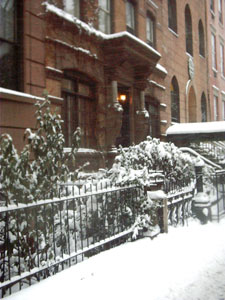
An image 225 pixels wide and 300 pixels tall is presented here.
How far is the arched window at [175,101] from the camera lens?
17.4m

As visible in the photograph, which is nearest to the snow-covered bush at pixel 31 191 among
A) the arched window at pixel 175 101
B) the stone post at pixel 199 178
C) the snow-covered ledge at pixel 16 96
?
the snow-covered ledge at pixel 16 96

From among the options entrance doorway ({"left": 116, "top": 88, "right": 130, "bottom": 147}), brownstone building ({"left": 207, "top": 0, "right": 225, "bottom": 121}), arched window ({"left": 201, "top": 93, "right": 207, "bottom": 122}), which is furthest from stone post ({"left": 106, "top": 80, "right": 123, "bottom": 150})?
brownstone building ({"left": 207, "top": 0, "right": 225, "bottom": 121})

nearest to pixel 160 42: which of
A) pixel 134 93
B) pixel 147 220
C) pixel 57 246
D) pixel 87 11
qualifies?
pixel 134 93

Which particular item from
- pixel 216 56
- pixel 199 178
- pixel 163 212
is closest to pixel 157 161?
pixel 199 178

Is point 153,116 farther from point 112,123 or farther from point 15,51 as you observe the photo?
point 15,51

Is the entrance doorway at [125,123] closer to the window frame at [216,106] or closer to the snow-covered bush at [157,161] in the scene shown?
the snow-covered bush at [157,161]

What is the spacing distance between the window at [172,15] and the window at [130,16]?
510 centimetres

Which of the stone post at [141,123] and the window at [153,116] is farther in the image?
the window at [153,116]

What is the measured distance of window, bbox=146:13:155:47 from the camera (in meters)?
14.7

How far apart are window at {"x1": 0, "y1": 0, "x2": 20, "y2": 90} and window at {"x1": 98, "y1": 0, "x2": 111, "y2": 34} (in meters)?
3.86

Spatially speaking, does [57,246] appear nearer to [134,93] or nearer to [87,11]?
[87,11]

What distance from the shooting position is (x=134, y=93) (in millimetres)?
12828

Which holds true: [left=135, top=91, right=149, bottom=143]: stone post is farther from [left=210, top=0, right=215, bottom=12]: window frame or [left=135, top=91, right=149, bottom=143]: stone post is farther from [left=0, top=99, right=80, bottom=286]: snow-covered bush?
[left=210, top=0, right=215, bottom=12]: window frame

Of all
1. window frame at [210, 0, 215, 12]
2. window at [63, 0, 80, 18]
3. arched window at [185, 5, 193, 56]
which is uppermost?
window frame at [210, 0, 215, 12]
